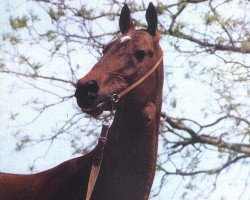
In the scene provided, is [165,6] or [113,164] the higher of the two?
[165,6]

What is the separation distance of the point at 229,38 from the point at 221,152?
Answer: 1.89 meters

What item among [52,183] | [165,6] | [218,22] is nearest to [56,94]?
[165,6]

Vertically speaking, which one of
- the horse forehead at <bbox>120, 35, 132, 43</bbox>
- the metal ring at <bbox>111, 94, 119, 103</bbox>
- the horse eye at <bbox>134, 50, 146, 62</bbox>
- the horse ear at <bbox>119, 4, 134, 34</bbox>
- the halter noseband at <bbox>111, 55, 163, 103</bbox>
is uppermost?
the horse ear at <bbox>119, 4, 134, 34</bbox>

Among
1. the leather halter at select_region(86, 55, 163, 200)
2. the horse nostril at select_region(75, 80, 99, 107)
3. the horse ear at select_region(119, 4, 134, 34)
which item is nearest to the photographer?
the horse nostril at select_region(75, 80, 99, 107)

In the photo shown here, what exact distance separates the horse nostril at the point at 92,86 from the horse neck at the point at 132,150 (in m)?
0.41

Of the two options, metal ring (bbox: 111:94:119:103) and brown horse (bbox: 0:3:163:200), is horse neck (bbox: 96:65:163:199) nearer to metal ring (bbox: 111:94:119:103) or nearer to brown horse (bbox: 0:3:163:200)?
brown horse (bbox: 0:3:163:200)

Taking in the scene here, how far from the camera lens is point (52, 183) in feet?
14.6

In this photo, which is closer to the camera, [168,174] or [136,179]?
[136,179]

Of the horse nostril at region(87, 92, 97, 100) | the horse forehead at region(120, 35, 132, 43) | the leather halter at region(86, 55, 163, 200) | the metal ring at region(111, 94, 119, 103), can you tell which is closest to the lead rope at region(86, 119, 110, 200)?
the leather halter at region(86, 55, 163, 200)

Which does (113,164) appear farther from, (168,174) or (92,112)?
(168,174)

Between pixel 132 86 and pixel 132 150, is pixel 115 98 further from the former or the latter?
pixel 132 150

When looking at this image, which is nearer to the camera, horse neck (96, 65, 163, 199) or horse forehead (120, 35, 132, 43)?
horse neck (96, 65, 163, 199)

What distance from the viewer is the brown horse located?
4.21 meters

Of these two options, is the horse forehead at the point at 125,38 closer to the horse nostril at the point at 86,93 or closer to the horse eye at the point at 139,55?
the horse eye at the point at 139,55
